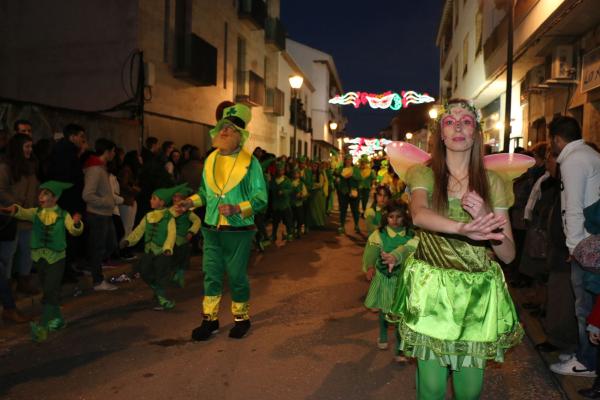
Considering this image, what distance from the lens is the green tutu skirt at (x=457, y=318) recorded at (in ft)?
9.55

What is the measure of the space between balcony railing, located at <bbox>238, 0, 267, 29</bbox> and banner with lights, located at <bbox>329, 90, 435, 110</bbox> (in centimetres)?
450

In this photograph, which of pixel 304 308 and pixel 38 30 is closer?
pixel 304 308

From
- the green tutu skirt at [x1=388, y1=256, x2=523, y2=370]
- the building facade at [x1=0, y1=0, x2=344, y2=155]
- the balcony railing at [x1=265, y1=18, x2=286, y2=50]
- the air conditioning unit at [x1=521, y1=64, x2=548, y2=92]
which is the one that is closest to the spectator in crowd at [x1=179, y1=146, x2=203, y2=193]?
the building facade at [x1=0, y1=0, x2=344, y2=155]

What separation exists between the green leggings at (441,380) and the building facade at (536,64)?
4.21m

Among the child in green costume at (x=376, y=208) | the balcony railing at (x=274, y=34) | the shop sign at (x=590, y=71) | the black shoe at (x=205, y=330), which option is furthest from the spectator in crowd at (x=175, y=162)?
the balcony railing at (x=274, y=34)

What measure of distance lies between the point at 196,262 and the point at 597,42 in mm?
8065

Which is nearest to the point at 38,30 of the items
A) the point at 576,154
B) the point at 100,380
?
the point at 100,380

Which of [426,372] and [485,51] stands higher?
[485,51]

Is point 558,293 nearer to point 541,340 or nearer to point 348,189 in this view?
point 541,340

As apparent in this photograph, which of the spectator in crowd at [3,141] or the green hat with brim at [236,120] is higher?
A: the green hat with brim at [236,120]

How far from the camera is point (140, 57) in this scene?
13.2m

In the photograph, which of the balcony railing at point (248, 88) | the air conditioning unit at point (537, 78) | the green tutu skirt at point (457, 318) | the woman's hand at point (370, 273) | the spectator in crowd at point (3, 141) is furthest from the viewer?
the balcony railing at point (248, 88)

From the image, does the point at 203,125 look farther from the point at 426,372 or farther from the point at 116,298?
the point at 426,372

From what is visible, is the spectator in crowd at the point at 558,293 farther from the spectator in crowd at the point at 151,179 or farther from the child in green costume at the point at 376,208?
the spectator in crowd at the point at 151,179
